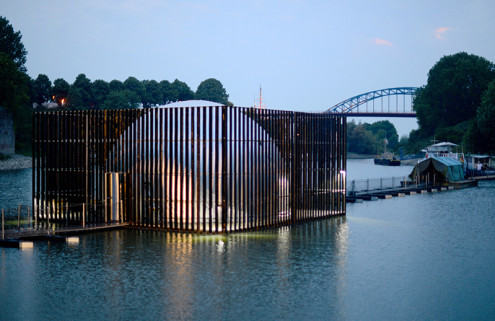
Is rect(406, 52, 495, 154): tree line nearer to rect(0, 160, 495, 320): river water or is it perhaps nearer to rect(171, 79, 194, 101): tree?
rect(171, 79, 194, 101): tree

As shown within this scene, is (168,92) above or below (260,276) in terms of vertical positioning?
above

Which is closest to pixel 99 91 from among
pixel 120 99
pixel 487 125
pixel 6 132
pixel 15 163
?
pixel 120 99

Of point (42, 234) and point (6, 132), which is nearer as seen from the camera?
point (42, 234)

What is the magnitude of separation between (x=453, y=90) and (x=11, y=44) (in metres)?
95.9

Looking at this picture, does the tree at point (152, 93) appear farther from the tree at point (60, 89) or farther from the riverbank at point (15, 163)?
the riverbank at point (15, 163)

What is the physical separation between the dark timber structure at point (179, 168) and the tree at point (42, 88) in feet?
382

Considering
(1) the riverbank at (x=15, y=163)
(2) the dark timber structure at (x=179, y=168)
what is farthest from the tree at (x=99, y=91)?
(2) the dark timber structure at (x=179, y=168)

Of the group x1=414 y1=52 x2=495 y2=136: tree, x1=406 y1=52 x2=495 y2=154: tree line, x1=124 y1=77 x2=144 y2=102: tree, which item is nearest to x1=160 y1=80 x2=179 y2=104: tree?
x1=124 y1=77 x2=144 y2=102: tree

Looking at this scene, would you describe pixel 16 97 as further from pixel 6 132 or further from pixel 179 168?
pixel 179 168

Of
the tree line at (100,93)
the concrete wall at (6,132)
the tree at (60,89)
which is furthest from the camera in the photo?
the tree at (60,89)

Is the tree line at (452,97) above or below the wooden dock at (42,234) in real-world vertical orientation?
above

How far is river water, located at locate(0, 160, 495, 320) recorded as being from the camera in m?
14.1

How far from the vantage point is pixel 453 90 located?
131m

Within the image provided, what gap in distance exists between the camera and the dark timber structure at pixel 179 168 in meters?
26.0
